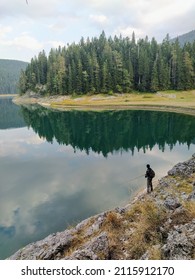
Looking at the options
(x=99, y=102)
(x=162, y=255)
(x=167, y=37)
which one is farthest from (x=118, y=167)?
(x=167, y=37)

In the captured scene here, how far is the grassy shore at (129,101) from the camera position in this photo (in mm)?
91625

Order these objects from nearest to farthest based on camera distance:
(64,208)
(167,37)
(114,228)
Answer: (114,228), (64,208), (167,37)

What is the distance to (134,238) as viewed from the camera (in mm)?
12602

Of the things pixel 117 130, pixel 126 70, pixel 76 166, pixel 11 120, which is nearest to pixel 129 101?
pixel 126 70

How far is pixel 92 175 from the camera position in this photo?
3331cm

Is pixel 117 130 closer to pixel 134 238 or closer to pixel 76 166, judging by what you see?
A: pixel 76 166

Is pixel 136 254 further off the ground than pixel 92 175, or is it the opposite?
pixel 136 254

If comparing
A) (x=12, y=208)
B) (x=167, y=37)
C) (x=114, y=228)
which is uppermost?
(x=167, y=37)

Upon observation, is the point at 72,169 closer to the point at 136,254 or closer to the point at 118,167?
the point at 118,167

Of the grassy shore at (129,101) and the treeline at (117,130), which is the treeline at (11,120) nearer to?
the treeline at (117,130)

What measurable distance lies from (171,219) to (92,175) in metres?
20.7

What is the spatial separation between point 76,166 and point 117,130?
27.1m

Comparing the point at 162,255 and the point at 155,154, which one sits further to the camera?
the point at 155,154

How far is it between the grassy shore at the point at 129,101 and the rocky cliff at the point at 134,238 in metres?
71.2
